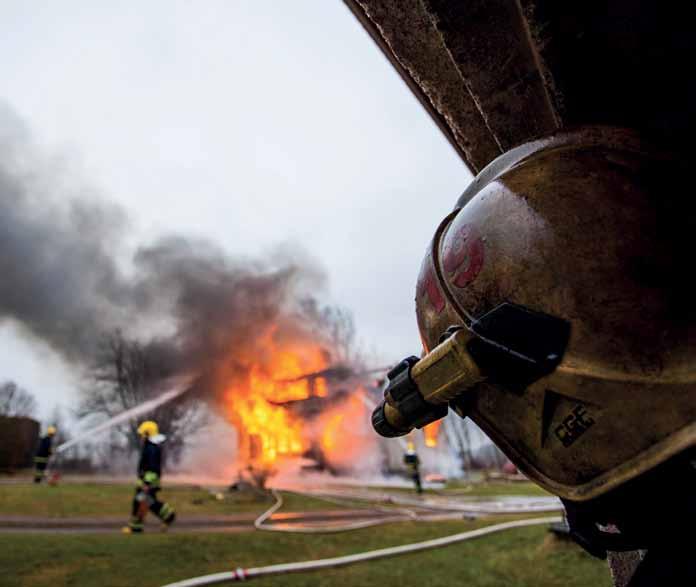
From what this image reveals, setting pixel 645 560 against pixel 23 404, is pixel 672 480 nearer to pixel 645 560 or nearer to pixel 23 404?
pixel 645 560

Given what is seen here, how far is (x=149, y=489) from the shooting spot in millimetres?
7047

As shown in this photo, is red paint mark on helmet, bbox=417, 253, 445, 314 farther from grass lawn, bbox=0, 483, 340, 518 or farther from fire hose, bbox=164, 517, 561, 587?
grass lawn, bbox=0, 483, 340, 518

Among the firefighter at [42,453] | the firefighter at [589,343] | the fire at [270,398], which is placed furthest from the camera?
the fire at [270,398]

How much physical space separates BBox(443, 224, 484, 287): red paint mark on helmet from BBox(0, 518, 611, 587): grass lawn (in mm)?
3730

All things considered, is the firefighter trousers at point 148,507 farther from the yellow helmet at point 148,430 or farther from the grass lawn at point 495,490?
the grass lawn at point 495,490

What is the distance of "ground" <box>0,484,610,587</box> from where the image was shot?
152 inches

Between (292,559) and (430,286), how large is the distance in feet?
15.7

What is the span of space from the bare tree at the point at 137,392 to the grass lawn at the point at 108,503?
19.0 metres

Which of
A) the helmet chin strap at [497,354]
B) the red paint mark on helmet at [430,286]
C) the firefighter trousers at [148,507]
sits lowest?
the firefighter trousers at [148,507]

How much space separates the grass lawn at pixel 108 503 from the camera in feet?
27.9

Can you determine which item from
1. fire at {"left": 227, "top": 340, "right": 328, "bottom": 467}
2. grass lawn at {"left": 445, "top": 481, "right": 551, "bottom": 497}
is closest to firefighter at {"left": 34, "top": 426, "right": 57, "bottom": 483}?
fire at {"left": 227, "top": 340, "right": 328, "bottom": 467}

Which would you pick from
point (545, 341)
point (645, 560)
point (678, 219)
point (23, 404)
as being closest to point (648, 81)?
point (678, 219)

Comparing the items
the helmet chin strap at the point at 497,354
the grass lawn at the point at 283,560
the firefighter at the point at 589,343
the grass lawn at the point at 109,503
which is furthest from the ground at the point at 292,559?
the helmet chin strap at the point at 497,354

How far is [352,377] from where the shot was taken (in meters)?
30.8
